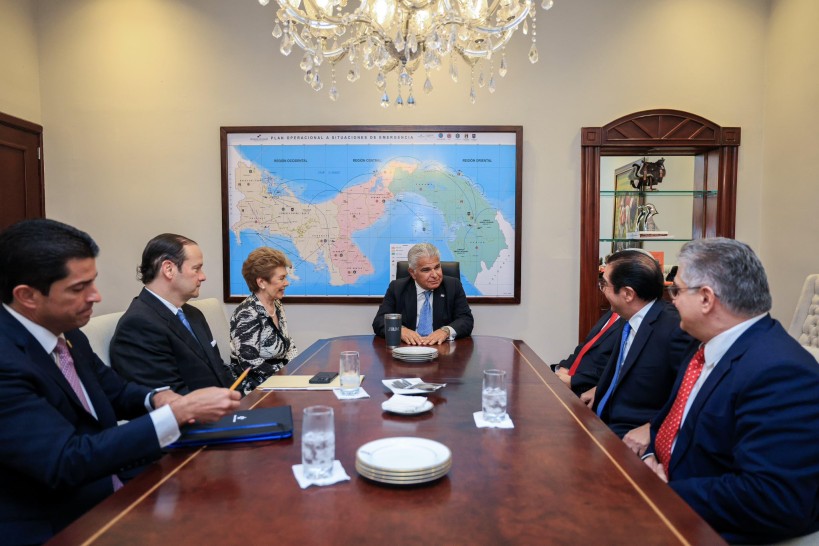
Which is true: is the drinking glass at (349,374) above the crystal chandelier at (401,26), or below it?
below

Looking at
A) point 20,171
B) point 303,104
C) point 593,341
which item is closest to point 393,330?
point 593,341

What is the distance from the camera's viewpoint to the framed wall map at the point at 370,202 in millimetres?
4020

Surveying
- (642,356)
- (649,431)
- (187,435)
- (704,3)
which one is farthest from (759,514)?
(704,3)

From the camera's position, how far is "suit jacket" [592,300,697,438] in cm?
202

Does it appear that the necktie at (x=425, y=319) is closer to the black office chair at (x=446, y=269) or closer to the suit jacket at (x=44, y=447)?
the black office chair at (x=446, y=269)

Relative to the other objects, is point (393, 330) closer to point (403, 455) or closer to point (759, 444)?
point (403, 455)

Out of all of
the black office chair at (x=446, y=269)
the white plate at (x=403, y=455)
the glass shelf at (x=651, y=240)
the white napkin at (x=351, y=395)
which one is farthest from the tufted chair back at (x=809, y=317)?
the white plate at (x=403, y=455)

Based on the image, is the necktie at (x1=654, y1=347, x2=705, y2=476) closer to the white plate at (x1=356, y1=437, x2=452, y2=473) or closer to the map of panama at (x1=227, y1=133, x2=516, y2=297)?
the white plate at (x1=356, y1=437, x2=452, y2=473)

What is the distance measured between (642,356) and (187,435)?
5.25 ft

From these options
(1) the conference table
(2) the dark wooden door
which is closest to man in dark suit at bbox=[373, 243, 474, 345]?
(1) the conference table

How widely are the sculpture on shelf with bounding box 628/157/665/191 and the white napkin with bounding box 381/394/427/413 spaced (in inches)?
115

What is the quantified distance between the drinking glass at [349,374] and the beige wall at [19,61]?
336cm

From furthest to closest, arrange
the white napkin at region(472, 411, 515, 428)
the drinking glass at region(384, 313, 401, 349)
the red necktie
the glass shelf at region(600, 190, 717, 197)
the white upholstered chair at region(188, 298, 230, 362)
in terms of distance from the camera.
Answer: the glass shelf at region(600, 190, 717, 197) < the white upholstered chair at region(188, 298, 230, 362) < the drinking glass at region(384, 313, 401, 349) < the red necktie < the white napkin at region(472, 411, 515, 428)

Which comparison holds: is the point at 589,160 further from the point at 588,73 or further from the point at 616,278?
the point at 616,278
